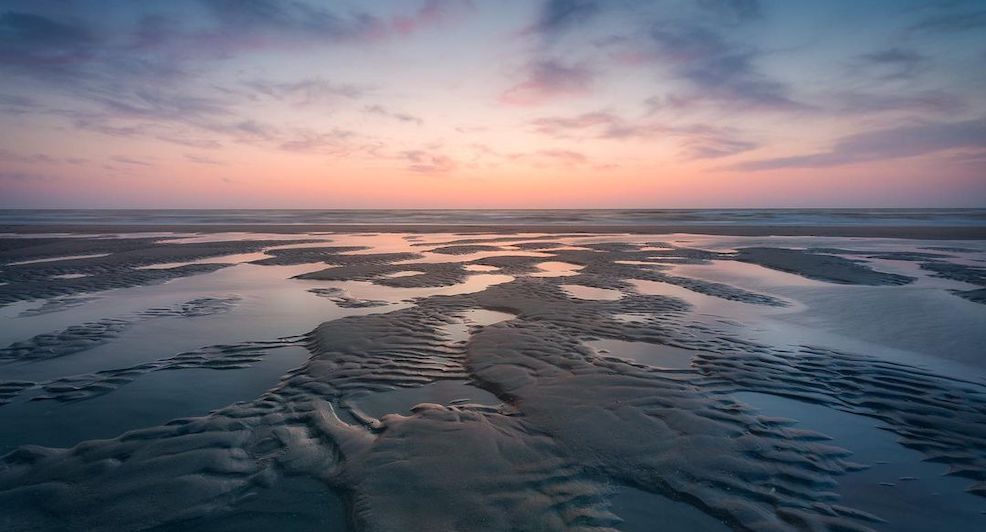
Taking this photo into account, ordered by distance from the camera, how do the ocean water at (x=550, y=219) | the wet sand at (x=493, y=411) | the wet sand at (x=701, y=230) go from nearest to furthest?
the wet sand at (x=493, y=411), the wet sand at (x=701, y=230), the ocean water at (x=550, y=219)

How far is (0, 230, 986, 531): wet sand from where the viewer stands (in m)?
3.88

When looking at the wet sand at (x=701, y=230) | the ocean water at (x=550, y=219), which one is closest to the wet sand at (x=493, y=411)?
the wet sand at (x=701, y=230)

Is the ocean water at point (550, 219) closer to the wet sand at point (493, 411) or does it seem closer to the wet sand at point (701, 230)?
the wet sand at point (701, 230)

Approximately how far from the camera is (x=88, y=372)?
274 inches

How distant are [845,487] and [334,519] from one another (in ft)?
14.8

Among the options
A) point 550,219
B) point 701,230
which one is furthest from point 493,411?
point 550,219

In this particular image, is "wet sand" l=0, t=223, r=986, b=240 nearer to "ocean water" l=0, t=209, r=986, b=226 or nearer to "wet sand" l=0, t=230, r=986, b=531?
"ocean water" l=0, t=209, r=986, b=226

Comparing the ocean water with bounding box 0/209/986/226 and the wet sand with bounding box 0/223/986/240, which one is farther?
the ocean water with bounding box 0/209/986/226

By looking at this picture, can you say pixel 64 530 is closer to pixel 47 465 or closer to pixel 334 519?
pixel 47 465

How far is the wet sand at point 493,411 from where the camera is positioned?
3875 mm

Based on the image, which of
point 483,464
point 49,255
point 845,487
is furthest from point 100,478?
point 49,255

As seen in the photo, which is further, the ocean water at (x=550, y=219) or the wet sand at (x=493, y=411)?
the ocean water at (x=550, y=219)

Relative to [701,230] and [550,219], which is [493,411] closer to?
[701,230]

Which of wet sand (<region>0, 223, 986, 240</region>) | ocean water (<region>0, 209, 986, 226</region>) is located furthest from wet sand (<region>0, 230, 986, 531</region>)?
ocean water (<region>0, 209, 986, 226</region>)
